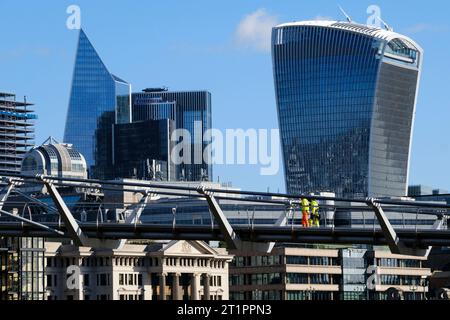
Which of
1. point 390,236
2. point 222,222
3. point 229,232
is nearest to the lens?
point 390,236

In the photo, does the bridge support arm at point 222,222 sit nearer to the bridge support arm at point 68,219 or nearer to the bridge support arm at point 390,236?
the bridge support arm at point 68,219

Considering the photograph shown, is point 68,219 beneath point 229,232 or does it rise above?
above

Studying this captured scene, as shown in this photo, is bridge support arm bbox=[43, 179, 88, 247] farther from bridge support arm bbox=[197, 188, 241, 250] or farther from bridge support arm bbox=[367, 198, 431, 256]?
bridge support arm bbox=[367, 198, 431, 256]

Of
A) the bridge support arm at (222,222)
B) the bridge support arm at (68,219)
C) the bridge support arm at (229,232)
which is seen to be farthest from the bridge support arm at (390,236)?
the bridge support arm at (68,219)

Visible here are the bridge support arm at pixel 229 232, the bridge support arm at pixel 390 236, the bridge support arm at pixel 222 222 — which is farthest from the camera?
the bridge support arm at pixel 229 232

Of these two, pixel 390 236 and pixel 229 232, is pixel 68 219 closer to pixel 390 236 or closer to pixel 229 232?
pixel 229 232

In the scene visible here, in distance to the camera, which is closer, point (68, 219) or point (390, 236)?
point (390, 236)

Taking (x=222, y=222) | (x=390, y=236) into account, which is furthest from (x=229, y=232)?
(x=390, y=236)

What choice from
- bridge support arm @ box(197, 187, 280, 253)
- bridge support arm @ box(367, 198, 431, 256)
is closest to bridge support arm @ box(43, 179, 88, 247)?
bridge support arm @ box(197, 187, 280, 253)

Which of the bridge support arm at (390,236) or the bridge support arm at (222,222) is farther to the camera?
the bridge support arm at (222,222)

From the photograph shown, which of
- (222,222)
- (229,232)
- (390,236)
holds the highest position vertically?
(222,222)

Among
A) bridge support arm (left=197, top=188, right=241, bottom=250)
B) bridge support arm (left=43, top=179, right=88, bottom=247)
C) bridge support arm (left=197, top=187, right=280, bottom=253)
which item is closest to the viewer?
bridge support arm (left=197, top=188, right=241, bottom=250)

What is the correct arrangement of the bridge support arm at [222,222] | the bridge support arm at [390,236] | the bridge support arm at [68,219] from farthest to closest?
the bridge support arm at [68,219] → the bridge support arm at [222,222] → the bridge support arm at [390,236]

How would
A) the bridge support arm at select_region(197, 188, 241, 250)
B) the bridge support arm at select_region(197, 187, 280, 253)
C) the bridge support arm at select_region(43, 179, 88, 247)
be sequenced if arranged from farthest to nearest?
the bridge support arm at select_region(43, 179, 88, 247), the bridge support arm at select_region(197, 187, 280, 253), the bridge support arm at select_region(197, 188, 241, 250)
